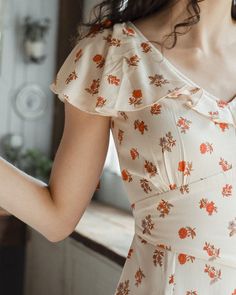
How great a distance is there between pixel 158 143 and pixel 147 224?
5.8 inches

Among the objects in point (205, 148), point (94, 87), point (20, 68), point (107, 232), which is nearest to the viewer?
point (205, 148)

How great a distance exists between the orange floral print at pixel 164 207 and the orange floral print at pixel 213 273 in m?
0.11

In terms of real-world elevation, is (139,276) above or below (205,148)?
below

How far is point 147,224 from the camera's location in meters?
1.07

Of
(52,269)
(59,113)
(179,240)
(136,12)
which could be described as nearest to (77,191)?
(179,240)

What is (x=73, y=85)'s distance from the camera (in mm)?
1107

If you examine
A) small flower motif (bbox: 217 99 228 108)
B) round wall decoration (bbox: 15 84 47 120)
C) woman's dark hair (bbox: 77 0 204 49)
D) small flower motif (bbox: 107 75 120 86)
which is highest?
woman's dark hair (bbox: 77 0 204 49)

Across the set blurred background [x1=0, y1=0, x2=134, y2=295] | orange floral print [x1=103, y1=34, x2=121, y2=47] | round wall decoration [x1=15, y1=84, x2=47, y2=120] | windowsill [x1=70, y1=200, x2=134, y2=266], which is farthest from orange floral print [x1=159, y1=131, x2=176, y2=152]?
round wall decoration [x1=15, y1=84, x2=47, y2=120]

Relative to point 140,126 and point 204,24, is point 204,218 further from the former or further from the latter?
point 204,24

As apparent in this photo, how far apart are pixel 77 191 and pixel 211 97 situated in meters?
0.29

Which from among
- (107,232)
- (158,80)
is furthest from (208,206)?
(107,232)

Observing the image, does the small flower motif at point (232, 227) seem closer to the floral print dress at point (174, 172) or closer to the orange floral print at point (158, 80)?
the floral print dress at point (174, 172)

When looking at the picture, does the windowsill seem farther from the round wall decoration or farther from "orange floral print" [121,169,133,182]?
the round wall decoration

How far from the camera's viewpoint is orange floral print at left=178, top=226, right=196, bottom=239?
1.03 metres
